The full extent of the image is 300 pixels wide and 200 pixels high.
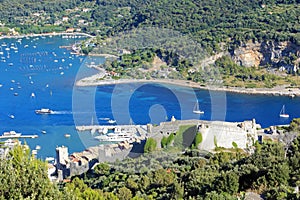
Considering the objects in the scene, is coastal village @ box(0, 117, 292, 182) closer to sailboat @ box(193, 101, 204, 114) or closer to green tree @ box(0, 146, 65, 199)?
green tree @ box(0, 146, 65, 199)

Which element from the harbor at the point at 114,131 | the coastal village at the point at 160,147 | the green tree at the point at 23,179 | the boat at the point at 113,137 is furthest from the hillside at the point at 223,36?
the green tree at the point at 23,179

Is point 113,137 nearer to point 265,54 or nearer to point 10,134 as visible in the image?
point 10,134

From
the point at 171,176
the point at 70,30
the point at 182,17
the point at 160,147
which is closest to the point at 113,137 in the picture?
the point at 160,147

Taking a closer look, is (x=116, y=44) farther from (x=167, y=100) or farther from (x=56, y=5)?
(x=56, y=5)

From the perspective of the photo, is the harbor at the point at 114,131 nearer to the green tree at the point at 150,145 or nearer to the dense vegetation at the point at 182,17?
the green tree at the point at 150,145

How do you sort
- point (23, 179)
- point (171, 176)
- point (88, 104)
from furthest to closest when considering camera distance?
point (88, 104)
point (171, 176)
point (23, 179)

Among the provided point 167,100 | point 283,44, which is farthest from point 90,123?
point 283,44
